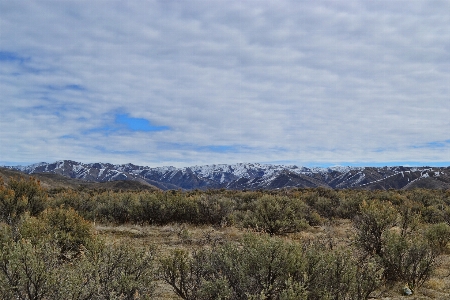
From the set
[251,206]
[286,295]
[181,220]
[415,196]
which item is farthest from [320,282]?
[415,196]

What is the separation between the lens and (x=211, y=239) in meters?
15.5

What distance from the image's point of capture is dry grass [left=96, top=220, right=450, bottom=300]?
871 centimetres

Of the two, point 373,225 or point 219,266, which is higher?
point 373,225

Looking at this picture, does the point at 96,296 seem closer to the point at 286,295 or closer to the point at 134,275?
the point at 134,275

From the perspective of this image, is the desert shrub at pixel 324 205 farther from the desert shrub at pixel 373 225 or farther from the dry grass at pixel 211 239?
the desert shrub at pixel 373 225

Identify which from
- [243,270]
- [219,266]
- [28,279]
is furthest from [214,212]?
[28,279]

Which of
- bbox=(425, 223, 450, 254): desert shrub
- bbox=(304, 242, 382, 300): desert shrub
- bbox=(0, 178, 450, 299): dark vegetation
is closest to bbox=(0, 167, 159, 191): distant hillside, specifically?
bbox=(425, 223, 450, 254): desert shrub

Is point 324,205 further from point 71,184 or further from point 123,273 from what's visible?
point 71,184

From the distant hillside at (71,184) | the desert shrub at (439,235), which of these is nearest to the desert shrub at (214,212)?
the desert shrub at (439,235)

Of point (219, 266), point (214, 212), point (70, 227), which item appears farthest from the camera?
point (214, 212)

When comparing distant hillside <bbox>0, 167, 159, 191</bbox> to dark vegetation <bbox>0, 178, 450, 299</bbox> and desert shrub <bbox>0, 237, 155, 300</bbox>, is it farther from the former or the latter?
desert shrub <bbox>0, 237, 155, 300</bbox>

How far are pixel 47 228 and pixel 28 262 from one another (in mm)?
5209

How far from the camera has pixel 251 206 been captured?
2602cm

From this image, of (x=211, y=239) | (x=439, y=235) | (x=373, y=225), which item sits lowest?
(x=211, y=239)
